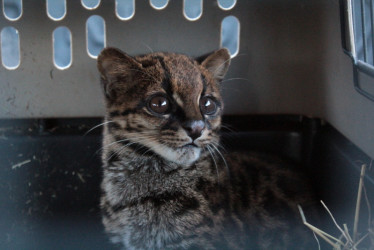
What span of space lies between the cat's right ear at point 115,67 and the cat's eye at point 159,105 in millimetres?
144

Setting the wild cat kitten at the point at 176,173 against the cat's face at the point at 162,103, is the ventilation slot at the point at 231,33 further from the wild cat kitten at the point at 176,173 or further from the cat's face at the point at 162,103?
the cat's face at the point at 162,103

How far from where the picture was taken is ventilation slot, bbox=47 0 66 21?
2.07m

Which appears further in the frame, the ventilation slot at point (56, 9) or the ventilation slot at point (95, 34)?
the ventilation slot at point (95, 34)

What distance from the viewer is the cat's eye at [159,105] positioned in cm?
160

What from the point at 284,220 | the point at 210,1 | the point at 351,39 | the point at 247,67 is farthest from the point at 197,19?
the point at 284,220

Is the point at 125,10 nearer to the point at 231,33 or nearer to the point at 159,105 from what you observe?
the point at 231,33

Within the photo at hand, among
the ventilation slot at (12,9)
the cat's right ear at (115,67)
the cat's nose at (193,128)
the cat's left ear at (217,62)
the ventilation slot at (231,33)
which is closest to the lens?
the cat's nose at (193,128)

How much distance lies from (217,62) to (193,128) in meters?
0.46

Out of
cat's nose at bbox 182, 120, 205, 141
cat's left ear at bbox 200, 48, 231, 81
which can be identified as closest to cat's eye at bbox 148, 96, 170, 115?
cat's nose at bbox 182, 120, 205, 141

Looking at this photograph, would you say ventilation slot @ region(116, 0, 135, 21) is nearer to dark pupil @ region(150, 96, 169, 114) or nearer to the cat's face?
the cat's face

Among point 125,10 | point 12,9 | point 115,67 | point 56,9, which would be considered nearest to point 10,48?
point 12,9

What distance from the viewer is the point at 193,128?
1520 mm

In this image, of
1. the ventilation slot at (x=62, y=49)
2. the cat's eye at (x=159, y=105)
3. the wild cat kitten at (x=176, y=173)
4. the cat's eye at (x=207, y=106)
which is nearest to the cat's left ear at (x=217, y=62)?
the wild cat kitten at (x=176, y=173)

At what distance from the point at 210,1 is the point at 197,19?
0.33 feet
